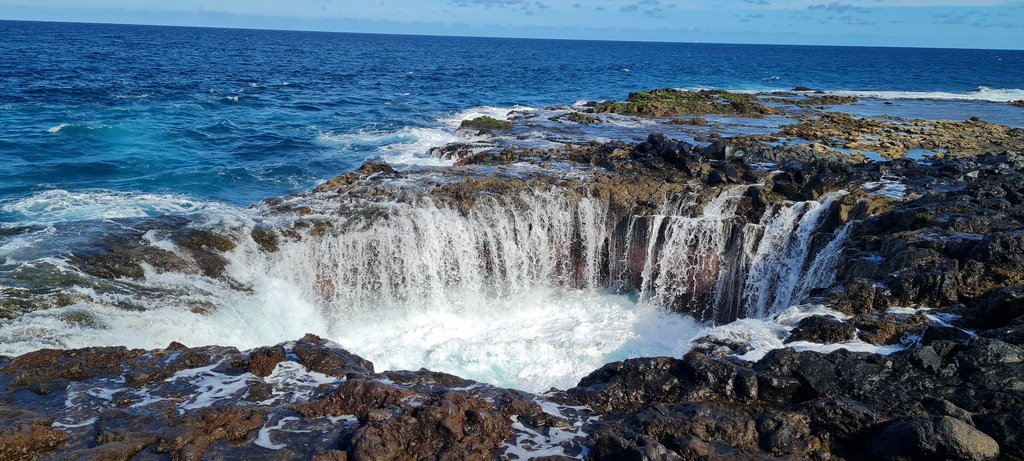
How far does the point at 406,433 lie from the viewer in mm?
8070

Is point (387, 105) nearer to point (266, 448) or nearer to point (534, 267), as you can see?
point (534, 267)

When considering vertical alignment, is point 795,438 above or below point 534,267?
above

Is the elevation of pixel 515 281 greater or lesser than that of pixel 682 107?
lesser

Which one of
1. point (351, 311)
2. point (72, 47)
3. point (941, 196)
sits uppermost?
point (72, 47)

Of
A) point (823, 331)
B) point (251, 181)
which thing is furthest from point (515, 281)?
point (251, 181)

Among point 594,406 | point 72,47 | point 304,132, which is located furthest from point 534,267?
point 72,47

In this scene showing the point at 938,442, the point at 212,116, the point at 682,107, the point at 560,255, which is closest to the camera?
the point at 938,442

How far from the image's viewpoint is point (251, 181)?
2647 cm

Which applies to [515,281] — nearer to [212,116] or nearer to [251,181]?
[251,181]

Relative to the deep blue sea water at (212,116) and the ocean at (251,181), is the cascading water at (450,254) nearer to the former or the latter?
the ocean at (251,181)

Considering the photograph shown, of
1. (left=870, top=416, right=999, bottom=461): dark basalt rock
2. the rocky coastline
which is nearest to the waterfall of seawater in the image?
the rocky coastline

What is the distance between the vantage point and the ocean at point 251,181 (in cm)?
1355

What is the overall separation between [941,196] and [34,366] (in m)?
19.9

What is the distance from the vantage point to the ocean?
13.5 m
